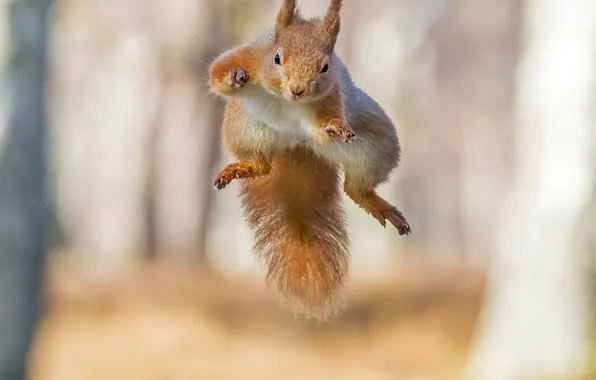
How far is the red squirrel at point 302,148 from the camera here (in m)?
0.61

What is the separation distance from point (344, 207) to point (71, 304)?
379 centimetres

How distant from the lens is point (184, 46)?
168 inches

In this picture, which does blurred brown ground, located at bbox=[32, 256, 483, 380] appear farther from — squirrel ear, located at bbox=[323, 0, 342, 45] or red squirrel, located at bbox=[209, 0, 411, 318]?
squirrel ear, located at bbox=[323, 0, 342, 45]

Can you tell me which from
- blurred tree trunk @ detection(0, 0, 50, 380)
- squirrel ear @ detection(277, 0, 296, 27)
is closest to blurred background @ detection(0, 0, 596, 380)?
blurred tree trunk @ detection(0, 0, 50, 380)

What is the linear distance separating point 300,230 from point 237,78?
18cm

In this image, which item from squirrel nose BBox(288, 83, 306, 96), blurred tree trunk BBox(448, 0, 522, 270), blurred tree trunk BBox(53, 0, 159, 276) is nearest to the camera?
squirrel nose BBox(288, 83, 306, 96)

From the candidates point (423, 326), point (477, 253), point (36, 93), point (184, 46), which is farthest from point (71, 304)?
point (477, 253)

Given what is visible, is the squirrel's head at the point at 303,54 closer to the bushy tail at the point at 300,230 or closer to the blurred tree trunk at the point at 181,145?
the bushy tail at the point at 300,230

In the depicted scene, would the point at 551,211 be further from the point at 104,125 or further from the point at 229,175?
the point at 104,125

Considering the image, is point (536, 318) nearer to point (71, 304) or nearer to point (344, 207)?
point (344, 207)

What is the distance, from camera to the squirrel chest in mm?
659

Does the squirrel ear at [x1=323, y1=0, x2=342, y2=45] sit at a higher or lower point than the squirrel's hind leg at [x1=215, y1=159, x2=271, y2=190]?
higher

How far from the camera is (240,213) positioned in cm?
81

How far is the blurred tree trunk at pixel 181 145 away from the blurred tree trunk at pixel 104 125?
4.6 inches
